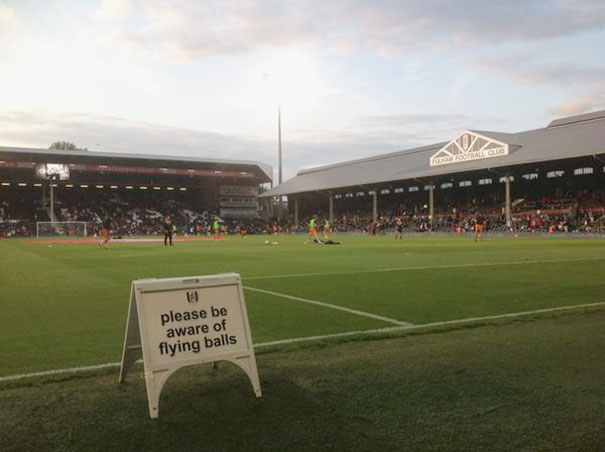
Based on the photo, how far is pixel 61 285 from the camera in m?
11.5

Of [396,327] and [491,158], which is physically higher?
[491,158]

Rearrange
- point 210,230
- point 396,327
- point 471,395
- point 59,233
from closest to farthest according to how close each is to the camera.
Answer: point 471,395, point 396,327, point 59,233, point 210,230

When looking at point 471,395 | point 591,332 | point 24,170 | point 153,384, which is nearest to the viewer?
point 153,384

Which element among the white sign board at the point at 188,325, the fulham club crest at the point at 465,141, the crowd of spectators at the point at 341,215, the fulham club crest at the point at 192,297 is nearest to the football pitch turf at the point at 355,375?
the white sign board at the point at 188,325

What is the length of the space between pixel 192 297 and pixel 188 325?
0.21m

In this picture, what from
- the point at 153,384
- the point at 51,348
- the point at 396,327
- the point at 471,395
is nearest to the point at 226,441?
the point at 153,384

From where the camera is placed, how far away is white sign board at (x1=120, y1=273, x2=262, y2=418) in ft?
13.0

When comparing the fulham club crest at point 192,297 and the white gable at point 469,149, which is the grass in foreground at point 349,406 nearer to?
the fulham club crest at point 192,297

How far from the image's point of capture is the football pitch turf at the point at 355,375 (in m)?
3.52

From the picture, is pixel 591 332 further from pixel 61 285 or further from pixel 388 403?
pixel 61 285

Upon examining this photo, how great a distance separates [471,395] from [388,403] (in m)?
0.69

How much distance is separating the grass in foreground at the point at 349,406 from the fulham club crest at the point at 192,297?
77 centimetres

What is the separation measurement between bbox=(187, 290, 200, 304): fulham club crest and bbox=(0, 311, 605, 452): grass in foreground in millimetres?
773

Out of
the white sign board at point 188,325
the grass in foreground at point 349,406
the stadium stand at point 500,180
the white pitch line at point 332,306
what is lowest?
the grass in foreground at point 349,406
